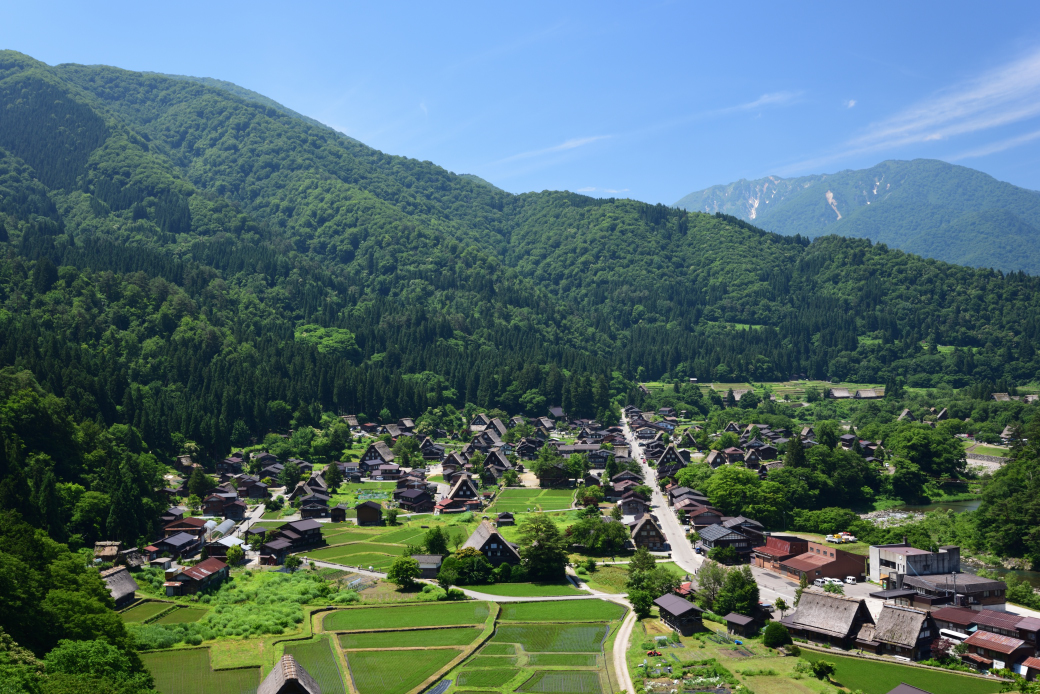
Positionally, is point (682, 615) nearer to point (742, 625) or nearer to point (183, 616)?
point (742, 625)

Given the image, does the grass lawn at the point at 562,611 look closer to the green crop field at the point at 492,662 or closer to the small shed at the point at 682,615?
the small shed at the point at 682,615

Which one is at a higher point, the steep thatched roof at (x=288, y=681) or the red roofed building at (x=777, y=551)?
the steep thatched roof at (x=288, y=681)

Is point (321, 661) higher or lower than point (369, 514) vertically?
higher

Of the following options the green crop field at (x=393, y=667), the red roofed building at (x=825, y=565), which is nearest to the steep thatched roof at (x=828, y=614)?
the red roofed building at (x=825, y=565)

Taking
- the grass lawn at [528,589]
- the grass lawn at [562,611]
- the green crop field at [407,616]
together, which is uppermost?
the green crop field at [407,616]

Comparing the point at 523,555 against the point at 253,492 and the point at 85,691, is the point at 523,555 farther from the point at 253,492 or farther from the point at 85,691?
the point at 253,492

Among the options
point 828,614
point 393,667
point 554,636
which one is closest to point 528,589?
point 554,636

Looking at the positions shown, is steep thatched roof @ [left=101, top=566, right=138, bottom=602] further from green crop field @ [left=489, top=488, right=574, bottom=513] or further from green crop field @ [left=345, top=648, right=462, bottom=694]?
green crop field @ [left=489, top=488, right=574, bottom=513]

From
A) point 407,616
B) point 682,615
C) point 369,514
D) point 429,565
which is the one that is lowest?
point 369,514
